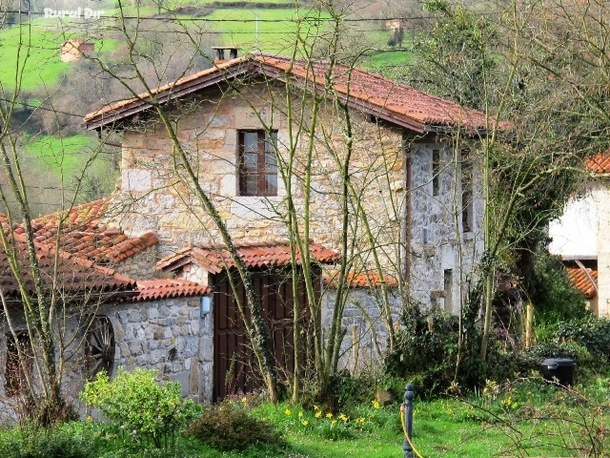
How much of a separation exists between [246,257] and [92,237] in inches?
120

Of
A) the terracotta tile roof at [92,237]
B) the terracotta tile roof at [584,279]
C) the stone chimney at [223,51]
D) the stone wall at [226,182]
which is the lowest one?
the terracotta tile roof at [584,279]

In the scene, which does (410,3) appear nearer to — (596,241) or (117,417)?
(596,241)

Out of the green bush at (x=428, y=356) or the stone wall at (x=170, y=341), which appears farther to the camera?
the green bush at (x=428, y=356)

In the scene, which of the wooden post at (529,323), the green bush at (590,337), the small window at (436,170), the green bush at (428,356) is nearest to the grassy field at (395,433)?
the green bush at (428,356)

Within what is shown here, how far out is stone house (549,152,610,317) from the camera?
109 feet

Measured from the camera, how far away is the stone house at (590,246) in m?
33.3

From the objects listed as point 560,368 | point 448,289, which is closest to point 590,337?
point 448,289

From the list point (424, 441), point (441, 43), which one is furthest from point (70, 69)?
point (424, 441)

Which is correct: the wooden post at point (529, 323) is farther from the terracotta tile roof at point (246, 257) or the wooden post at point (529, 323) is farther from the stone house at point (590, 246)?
the stone house at point (590, 246)

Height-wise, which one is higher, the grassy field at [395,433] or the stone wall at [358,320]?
the stone wall at [358,320]

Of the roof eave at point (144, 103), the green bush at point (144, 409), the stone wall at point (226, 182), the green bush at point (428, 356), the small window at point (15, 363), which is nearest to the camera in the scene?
the green bush at point (144, 409)

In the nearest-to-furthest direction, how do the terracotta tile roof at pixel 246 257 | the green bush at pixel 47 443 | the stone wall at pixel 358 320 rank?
the green bush at pixel 47 443
the terracotta tile roof at pixel 246 257
the stone wall at pixel 358 320

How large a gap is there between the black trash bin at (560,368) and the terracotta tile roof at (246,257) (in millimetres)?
3758

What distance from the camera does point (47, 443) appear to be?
33.7 ft
